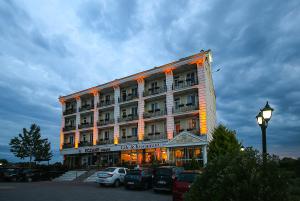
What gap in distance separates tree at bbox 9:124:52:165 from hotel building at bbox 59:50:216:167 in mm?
8779

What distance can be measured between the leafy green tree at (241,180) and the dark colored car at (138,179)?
14.6 metres

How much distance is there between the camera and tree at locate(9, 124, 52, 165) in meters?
51.9

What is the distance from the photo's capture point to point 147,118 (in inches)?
1427

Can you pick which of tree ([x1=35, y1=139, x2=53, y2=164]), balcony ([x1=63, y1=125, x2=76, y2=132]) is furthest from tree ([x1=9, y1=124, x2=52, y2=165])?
balcony ([x1=63, y1=125, x2=76, y2=132])

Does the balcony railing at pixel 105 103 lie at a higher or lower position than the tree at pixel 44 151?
higher

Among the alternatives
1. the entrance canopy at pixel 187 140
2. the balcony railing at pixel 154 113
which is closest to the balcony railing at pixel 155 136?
the balcony railing at pixel 154 113

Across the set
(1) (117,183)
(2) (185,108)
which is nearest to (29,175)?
(1) (117,183)

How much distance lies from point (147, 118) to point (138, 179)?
1682 cm

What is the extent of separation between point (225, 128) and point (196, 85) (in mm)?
7648

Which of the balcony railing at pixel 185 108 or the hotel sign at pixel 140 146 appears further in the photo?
the hotel sign at pixel 140 146

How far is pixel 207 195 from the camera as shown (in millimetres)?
5348

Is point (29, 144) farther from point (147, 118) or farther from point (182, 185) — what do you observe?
point (182, 185)

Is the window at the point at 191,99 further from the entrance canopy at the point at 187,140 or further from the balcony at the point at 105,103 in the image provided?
the balcony at the point at 105,103

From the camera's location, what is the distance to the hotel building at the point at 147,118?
31.2m
